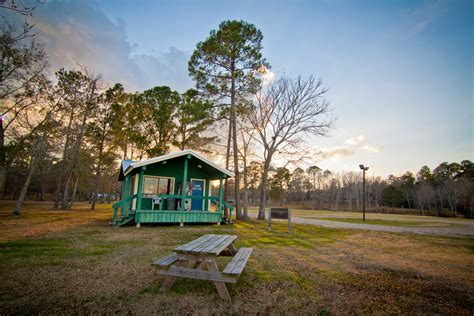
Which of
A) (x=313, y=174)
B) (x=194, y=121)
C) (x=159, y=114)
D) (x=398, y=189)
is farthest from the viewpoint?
(x=313, y=174)

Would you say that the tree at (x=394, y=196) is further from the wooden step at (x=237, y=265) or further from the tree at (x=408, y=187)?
the wooden step at (x=237, y=265)

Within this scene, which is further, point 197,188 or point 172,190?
point 197,188

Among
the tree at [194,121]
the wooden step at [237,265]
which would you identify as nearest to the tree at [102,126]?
the tree at [194,121]

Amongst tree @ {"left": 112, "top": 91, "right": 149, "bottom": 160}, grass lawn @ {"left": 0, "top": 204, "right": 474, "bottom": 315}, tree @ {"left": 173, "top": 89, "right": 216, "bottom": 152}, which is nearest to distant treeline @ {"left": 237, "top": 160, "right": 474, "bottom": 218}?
tree @ {"left": 173, "top": 89, "right": 216, "bottom": 152}

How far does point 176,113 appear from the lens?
20891 millimetres

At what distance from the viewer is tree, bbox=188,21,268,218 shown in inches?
548

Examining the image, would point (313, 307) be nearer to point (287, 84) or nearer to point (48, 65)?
point (287, 84)

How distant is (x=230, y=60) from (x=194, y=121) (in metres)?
4.97

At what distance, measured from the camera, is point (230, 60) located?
1461 centimetres

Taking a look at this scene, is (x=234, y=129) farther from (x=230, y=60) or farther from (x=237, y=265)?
(x=237, y=265)

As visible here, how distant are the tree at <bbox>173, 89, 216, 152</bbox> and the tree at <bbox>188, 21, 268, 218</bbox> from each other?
49.2 inches

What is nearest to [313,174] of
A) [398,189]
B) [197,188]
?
[398,189]

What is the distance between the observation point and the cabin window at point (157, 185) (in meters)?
12.5

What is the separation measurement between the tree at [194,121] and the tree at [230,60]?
125cm
